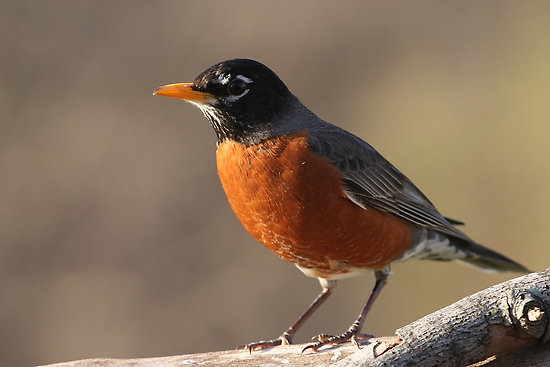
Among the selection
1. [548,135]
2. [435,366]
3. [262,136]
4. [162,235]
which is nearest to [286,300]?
[162,235]

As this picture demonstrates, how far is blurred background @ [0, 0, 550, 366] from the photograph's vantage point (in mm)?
7176

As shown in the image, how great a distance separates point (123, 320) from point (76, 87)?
2808 millimetres

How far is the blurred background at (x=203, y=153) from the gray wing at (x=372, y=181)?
2081 millimetres

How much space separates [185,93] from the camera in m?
4.13

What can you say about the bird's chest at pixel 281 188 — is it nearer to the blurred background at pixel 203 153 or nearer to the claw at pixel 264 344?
the claw at pixel 264 344

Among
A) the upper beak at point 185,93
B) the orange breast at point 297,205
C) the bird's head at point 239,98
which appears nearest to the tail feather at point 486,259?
the orange breast at point 297,205

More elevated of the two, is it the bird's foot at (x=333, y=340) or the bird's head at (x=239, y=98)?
the bird's head at (x=239, y=98)

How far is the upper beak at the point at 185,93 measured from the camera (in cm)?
409

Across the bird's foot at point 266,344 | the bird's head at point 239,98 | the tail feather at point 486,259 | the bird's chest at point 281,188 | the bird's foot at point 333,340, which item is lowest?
the bird's foot at point 266,344

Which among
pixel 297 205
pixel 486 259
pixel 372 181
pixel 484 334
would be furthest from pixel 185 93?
pixel 486 259

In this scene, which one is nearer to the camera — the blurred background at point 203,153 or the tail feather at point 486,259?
the tail feather at point 486,259

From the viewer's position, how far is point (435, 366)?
309 centimetres

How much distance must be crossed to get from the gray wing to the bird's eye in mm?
478

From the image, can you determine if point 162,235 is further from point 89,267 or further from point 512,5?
point 512,5
